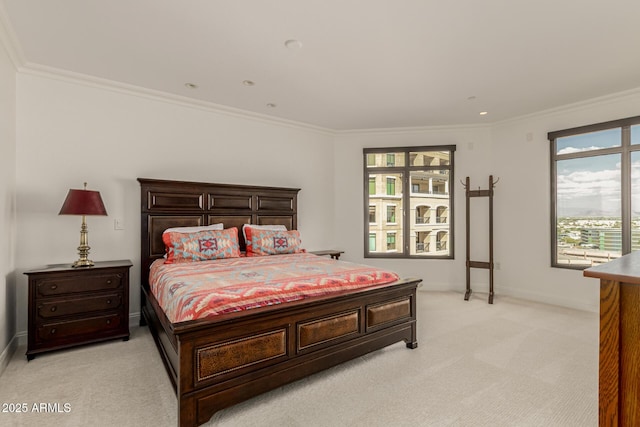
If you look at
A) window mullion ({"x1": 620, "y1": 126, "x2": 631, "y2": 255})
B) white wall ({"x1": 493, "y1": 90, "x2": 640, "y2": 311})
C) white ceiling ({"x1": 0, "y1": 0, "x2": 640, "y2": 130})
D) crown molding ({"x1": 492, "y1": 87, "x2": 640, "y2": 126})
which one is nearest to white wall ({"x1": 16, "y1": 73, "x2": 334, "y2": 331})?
white ceiling ({"x1": 0, "y1": 0, "x2": 640, "y2": 130})

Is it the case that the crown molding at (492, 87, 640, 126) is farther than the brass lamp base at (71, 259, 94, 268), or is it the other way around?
the crown molding at (492, 87, 640, 126)

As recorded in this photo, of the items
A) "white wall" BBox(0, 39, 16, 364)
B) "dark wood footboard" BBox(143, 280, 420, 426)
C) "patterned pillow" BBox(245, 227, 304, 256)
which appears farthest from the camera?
"patterned pillow" BBox(245, 227, 304, 256)

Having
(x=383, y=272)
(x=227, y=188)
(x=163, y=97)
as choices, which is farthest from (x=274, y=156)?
(x=383, y=272)

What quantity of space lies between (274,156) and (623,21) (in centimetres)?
378

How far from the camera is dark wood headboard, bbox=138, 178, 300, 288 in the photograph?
3545 mm

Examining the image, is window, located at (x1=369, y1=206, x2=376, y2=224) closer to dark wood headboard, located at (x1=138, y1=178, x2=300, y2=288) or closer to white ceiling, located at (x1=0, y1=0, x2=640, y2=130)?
dark wood headboard, located at (x1=138, y1=178, x2=300, y2=288)

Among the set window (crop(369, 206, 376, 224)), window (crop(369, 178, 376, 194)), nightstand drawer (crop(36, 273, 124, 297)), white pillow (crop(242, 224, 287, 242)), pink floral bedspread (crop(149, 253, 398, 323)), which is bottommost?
nightstand drawer (crop(36, 273, 124, 297))

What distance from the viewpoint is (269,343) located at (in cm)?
206

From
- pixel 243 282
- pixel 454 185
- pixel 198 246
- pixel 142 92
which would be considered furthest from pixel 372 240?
pixel 142 92

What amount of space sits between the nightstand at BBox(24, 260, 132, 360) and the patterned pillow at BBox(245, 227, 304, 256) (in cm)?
133

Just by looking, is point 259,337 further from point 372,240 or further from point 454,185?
point 454,185

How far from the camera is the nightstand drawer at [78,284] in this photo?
8.85 feet

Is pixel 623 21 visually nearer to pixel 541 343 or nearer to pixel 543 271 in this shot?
pixel 541 343

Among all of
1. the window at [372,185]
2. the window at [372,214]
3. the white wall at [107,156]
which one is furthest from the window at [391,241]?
the white wall at [107,156]
